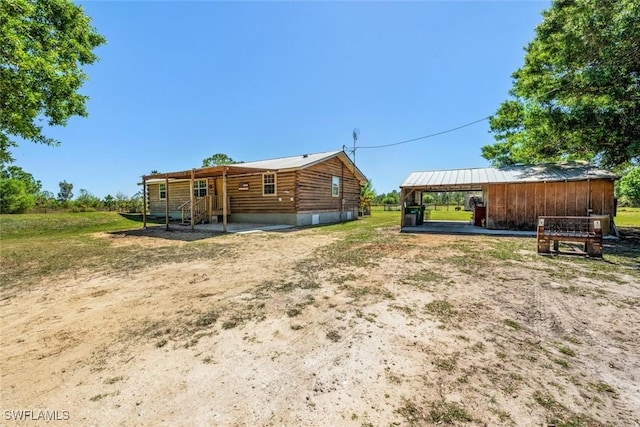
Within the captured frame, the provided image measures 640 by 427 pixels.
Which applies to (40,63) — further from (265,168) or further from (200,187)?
(200,187)

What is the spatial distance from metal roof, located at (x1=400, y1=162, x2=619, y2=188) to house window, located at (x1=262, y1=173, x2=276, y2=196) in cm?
695

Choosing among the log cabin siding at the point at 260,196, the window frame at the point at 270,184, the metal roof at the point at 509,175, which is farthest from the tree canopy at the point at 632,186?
the window frame at the point at 270,184

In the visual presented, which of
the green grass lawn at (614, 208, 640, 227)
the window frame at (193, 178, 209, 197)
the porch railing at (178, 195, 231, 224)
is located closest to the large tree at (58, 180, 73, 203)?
the window frame at (193, 178, 209, 197)

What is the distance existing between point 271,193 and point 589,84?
46.7 feet

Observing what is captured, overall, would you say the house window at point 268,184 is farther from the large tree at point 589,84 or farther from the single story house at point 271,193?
the large tree at point 589,84

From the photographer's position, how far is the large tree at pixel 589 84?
941 cm

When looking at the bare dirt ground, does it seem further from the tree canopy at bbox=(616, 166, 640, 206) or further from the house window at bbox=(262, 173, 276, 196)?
the tree canopy at bbox=(616, 166, 640, 206)

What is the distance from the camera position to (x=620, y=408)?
6.02 feet

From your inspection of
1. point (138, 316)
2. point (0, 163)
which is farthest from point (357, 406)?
point (0, 163)

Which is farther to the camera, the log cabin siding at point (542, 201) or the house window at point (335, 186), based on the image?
the house window at point (335, 186)

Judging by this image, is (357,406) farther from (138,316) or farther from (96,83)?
(96,83)

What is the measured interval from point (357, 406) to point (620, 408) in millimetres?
1794

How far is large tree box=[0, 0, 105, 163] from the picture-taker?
258 inches

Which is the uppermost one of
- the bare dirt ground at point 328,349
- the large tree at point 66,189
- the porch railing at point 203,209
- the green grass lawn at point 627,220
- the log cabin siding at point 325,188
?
the large tree at point 66,189
